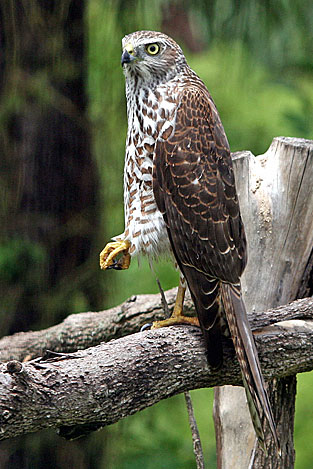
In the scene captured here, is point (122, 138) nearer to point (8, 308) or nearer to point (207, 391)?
point (8, 308)

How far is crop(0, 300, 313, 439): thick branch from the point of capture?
171 cm

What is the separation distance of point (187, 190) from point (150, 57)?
0.52 meters

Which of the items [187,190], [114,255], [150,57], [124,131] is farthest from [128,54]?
[124,131]

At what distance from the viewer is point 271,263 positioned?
2.74 meters

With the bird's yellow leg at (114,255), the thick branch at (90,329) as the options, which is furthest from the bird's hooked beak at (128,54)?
the thick branch at (90,329)

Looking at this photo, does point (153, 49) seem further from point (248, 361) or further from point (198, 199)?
point (248, 361)

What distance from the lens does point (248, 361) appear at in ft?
6.89

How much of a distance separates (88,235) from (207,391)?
169 centimetres

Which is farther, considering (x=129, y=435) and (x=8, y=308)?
(x=129, y=435)

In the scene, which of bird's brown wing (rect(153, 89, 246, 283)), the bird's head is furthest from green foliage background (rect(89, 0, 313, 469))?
bird's brown wing (rect(153, 89, 246, 283))

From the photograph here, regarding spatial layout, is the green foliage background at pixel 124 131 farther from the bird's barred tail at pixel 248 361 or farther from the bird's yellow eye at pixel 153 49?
the bird's barred tail at pixel 248 361

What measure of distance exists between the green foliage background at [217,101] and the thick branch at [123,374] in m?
1.73

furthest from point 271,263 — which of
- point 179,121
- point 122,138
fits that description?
point 122,138

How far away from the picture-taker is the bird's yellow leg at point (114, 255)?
2.49 m
